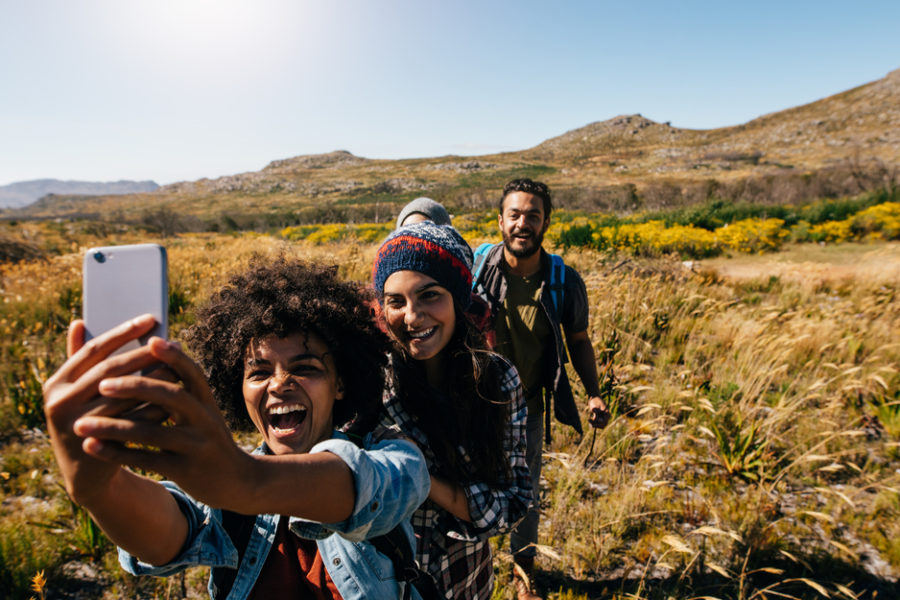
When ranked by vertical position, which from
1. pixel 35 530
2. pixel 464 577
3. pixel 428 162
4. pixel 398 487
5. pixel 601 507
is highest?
pixel 428 162

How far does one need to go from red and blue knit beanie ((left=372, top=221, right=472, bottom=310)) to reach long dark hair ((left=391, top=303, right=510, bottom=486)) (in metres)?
0.12

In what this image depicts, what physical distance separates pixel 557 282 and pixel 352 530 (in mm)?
1968

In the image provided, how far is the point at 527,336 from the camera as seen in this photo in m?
2.43

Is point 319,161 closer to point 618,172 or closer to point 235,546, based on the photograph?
point 618,172

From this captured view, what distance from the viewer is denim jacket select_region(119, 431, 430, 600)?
0.79 meters

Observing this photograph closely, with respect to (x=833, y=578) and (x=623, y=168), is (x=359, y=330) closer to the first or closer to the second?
(x=833, y=578)

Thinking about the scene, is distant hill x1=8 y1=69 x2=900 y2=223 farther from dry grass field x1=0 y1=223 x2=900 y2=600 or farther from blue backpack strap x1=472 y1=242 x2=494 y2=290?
blue backpack strap x1=472 y1=242 x2=494 y2=290

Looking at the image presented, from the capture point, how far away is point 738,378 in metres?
3.73

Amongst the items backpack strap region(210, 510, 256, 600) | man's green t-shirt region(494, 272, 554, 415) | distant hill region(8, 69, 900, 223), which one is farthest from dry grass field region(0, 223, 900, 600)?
distant hill region(8, 69, 900, 223)

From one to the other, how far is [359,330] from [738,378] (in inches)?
154

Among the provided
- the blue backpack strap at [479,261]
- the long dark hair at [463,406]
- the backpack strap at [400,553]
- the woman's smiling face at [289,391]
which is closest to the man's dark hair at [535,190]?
the blue backpack strap at [479,261]

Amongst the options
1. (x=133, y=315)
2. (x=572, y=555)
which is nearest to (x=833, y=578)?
(x=572, y=555)

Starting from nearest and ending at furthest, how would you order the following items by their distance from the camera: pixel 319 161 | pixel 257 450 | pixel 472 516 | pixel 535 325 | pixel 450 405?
pixel 257 450, pixel 472 516, pixel 450 405, pixel 535 325, pixel 319 161

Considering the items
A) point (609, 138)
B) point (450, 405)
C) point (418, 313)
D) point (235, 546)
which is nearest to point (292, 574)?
point (235, 546)
